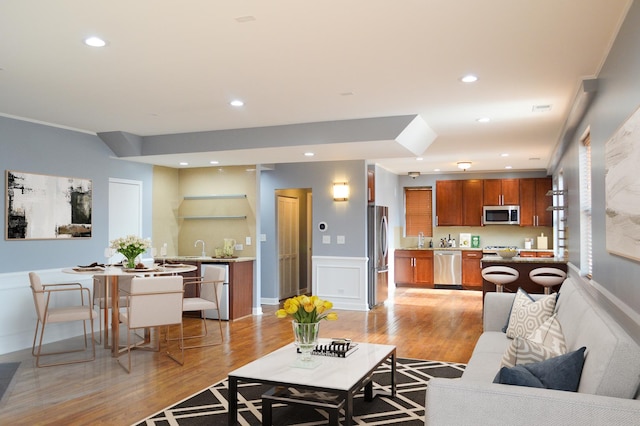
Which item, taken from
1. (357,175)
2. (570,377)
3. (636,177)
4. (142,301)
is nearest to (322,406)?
(570,377)

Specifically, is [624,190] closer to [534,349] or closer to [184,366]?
[534,349]

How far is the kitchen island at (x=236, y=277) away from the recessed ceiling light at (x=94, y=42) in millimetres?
4320

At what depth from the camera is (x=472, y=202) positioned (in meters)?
11.4

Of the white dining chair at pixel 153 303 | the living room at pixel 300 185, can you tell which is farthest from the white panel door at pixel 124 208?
the white dining chair at pixel 153 303

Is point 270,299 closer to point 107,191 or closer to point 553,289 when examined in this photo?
point 107,191

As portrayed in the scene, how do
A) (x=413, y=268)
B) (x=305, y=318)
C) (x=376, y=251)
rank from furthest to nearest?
(x=413, y=268)
(x=376, y=251)
(x=305, y=318)

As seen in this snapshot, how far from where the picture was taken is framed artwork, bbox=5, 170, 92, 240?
570 centimetres

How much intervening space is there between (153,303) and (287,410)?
1.96 meters

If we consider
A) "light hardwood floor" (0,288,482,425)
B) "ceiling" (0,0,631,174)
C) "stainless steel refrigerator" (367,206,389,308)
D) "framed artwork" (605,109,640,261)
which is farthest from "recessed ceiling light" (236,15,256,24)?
"stainless steel refrigerator" (367,206,389,308)

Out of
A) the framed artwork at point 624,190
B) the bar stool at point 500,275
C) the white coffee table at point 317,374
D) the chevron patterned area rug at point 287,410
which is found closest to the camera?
the framed artwork at point 624,190

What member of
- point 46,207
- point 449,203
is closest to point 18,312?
point 46,207

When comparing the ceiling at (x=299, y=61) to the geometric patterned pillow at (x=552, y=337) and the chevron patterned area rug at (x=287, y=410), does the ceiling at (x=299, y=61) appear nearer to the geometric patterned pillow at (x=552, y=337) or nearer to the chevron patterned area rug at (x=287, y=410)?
the geometric patterned pillow at (x=552, y=337)

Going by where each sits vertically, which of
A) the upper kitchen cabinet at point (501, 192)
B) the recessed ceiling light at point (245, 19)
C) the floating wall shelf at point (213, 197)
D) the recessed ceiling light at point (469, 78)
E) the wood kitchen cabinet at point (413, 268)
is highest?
the recessed ceiling light at point (245, 19)

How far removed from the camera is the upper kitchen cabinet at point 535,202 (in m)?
10.9
